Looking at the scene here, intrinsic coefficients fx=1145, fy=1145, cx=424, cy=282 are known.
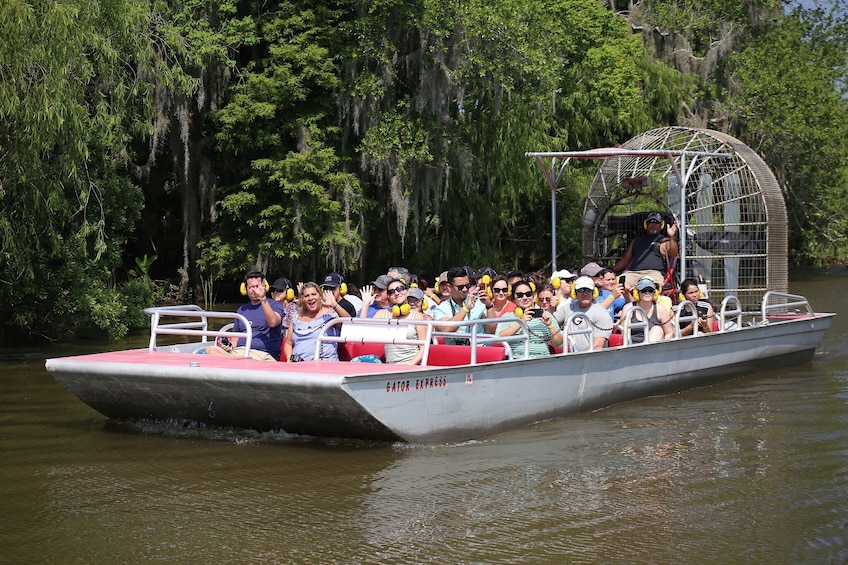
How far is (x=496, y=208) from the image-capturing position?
3073cm

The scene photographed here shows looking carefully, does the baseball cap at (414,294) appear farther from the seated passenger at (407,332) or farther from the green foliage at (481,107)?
the green foliage at (481,107)

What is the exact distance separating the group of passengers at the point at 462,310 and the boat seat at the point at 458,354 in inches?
8.2

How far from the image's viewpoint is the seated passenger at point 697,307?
1530cm

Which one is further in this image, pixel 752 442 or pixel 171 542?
pixel 752 442

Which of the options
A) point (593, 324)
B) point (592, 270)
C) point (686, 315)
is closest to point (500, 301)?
point (593, 324)

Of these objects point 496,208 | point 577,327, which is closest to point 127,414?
point 577,327

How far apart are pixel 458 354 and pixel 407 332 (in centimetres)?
72

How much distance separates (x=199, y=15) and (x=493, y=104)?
23.9ft

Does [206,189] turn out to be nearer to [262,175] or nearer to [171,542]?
[262,175]

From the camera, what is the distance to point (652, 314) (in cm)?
1446

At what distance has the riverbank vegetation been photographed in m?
19.9

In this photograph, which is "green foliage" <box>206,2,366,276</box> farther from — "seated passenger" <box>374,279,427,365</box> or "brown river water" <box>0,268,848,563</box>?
"seated passenger" <box>374,279,427,365</box>

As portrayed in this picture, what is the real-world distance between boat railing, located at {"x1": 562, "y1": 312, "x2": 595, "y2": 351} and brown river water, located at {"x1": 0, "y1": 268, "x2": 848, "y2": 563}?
35.9 inches

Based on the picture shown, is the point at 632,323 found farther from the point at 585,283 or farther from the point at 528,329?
the point at 528,329
